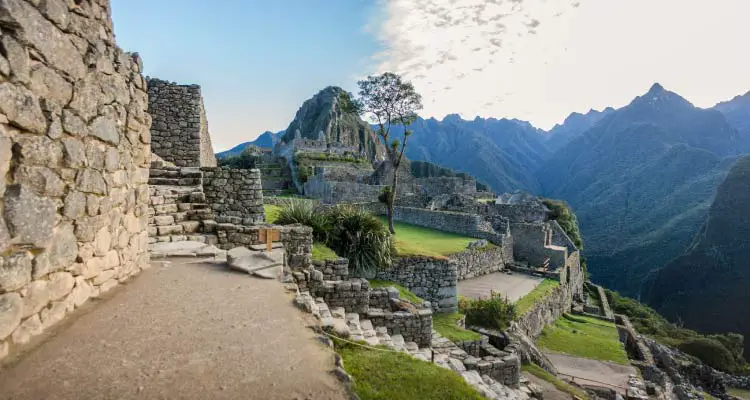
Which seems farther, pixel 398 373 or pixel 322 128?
pixel 322 128

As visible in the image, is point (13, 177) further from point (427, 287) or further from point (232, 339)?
point (427, 287)

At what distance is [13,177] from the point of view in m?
2.54

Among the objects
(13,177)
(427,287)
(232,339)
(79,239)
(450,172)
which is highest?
(450,172)

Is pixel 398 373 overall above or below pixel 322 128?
below

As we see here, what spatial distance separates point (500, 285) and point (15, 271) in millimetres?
18781

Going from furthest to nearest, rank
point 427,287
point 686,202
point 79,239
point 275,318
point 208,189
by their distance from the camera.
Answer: point 686,202 < point 427,287 < point 208,189 < point 275,318 < point 79,239

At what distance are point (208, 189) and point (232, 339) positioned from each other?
21.8ft

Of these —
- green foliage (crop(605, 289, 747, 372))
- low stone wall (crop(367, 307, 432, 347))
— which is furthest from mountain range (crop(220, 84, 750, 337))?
low stone wall (crop(367, 307, 432, 347))

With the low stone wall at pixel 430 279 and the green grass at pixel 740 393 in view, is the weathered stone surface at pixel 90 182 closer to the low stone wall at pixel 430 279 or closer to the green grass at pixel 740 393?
the low stone wall at pixel 430 279

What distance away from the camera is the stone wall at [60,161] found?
248cm

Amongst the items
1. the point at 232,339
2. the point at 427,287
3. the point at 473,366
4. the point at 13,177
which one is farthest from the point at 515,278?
the point at 13,177

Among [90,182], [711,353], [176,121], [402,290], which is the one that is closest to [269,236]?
[90,182]

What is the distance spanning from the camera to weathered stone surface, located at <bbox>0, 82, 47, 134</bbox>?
7.87ft

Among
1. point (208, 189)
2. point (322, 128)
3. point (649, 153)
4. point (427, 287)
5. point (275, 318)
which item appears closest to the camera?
point (275, 318)
